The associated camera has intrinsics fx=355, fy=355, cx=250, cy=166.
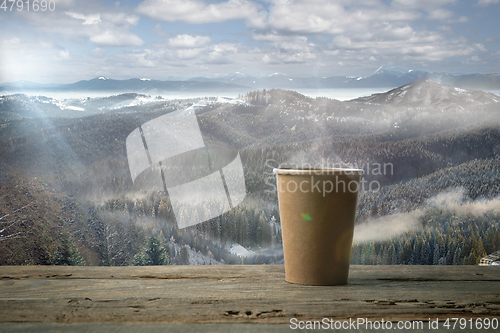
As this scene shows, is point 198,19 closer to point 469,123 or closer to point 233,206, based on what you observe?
point 233,206

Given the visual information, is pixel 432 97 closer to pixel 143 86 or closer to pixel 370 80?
pixel 370 80

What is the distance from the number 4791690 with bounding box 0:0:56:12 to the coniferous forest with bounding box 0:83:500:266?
63cm

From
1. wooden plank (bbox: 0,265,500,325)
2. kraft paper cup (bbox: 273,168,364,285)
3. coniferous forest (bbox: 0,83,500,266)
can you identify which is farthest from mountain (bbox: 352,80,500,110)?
kraft paper cup (bbox: 273,168,364,285)

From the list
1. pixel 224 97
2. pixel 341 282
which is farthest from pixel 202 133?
pixel 341 282

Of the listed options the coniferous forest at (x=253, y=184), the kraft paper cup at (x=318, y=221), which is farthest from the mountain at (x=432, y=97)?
the kraft paper cup at (x=318, y=221)

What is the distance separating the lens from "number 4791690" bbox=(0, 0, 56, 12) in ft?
8.07

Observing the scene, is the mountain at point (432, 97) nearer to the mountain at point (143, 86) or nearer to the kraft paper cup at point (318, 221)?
the mountain at point (143, 86)

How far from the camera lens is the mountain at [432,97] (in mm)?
2803

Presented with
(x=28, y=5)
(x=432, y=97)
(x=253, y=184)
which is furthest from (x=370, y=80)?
(x=28, y=5)

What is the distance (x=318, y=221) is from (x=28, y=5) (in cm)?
275

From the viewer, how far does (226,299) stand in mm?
721

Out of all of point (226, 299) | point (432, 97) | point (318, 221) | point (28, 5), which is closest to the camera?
point (226, 299)

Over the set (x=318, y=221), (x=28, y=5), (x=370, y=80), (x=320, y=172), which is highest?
(x=28, y=5)

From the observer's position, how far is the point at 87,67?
2.85 m
